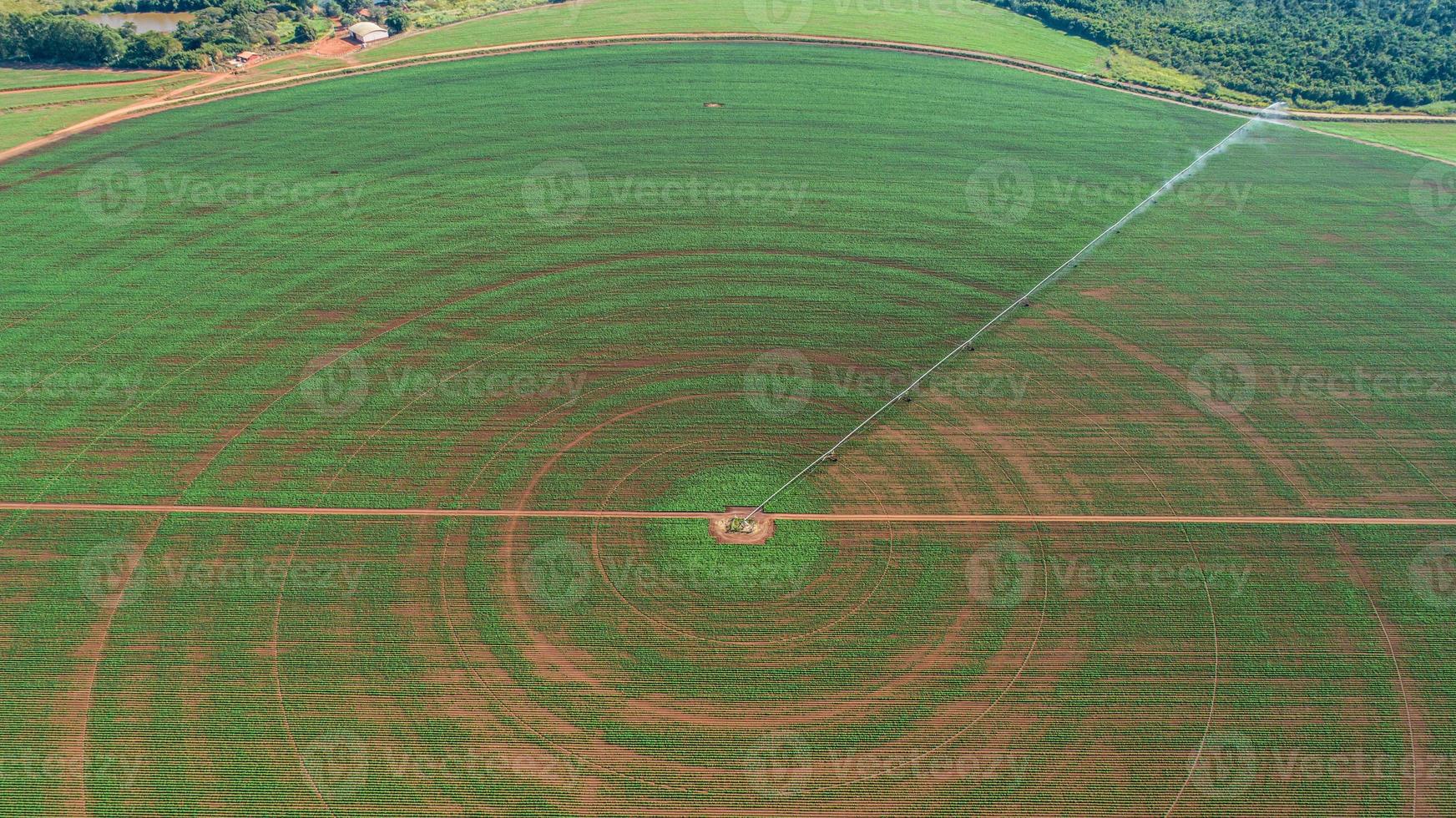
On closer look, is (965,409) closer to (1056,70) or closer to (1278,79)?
(1056,70)

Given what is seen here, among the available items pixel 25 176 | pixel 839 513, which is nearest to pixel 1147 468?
pixel 839 513

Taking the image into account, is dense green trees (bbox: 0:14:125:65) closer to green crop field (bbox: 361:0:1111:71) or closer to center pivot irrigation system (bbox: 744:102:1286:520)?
green crop field (bbox: 361:0:1111:71)

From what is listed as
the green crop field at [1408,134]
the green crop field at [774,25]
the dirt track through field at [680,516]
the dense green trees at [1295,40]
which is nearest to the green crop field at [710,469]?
the dirt track through field at [680,516]

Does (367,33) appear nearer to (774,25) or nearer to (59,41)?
(59,41)

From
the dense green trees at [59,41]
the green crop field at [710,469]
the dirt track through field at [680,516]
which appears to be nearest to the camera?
the green crop field at [710,469]

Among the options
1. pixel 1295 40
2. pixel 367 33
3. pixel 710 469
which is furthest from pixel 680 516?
pixel 1295 40

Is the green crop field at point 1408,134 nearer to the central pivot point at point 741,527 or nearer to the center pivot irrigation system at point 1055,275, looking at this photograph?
the center pivot irrigation system at point 1055,275

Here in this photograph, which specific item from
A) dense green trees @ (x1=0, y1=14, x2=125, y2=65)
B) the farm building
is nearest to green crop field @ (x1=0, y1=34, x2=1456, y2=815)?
the farm building
